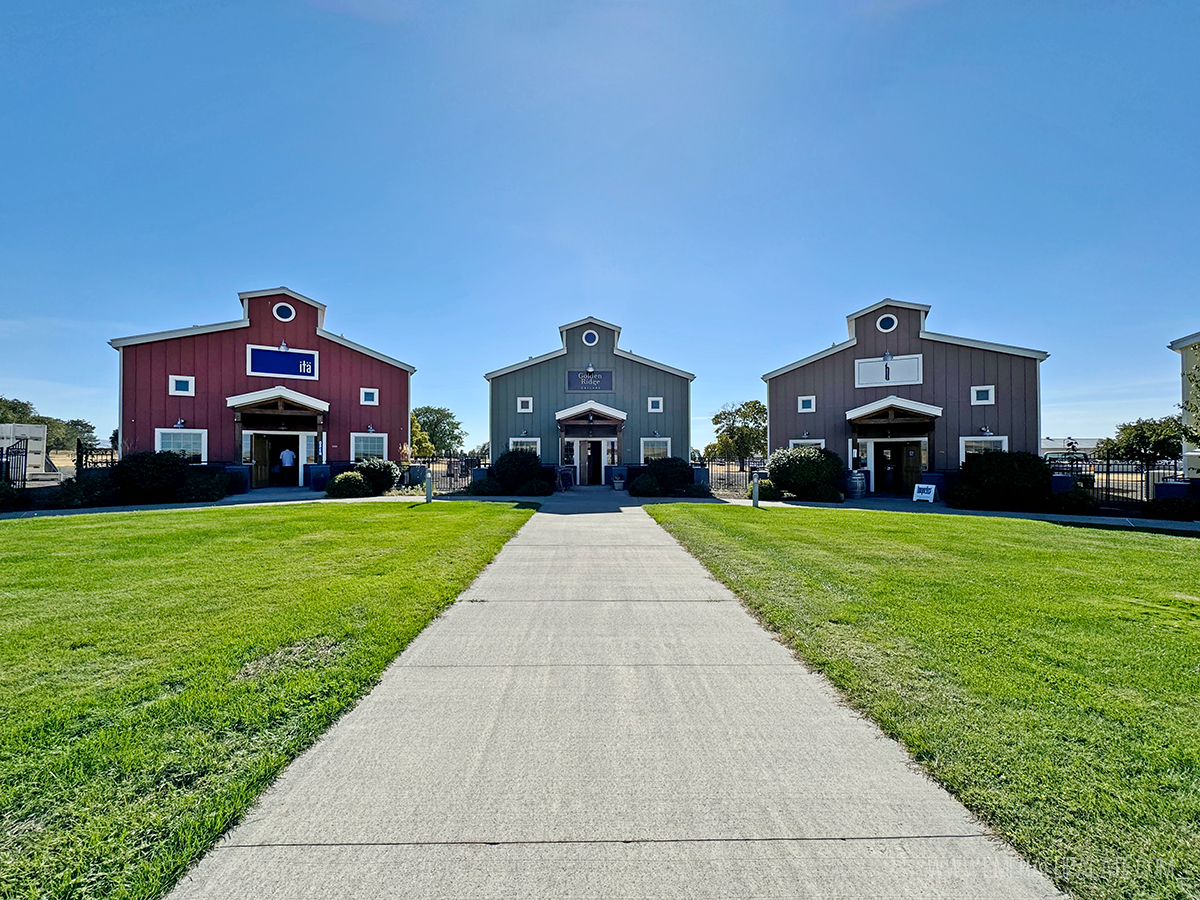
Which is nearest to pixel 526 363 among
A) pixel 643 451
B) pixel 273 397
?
pixel 643 451

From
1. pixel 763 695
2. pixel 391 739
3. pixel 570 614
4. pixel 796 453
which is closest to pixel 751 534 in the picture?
pixel 570 614

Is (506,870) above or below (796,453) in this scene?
below

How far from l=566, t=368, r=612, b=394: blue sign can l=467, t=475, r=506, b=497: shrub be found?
7.07 metres

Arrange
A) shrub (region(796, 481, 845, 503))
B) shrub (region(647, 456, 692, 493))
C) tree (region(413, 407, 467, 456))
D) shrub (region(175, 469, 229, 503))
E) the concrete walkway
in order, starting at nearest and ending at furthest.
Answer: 1. the concrete walkway
2. shrub (region(175, 469, 229, 503))
3. shrub (region(796, 481, 845, 503))
4. shrub (region(647, 456, 692, 493))
5. tree (region(413, 407, 467, 456))

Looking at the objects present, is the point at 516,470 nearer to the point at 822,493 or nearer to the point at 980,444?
the point at 822,493

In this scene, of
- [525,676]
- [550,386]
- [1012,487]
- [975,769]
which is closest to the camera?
[975,769]

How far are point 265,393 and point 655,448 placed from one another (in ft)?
56.5

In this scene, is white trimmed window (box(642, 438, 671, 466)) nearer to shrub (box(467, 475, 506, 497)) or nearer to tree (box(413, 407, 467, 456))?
shrub (box(467, 475, 506, 497))

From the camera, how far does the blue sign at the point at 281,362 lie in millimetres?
23703

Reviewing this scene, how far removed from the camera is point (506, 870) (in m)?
2.09

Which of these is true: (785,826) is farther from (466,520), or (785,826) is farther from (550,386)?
(550,386)

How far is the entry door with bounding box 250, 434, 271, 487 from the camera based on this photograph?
76.9 feet

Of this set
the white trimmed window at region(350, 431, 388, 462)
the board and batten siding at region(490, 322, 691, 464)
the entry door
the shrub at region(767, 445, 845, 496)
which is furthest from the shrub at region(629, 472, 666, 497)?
the entry door

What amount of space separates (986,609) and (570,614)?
13.7 feet
